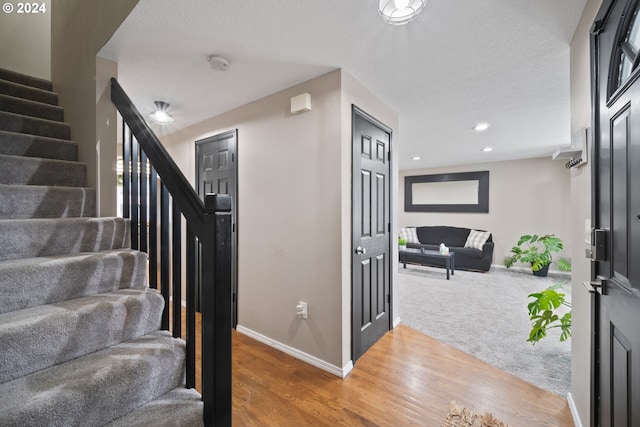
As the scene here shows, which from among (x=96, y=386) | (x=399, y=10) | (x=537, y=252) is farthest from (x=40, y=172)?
(x=537, y=252)

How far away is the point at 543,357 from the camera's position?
7.73 ft

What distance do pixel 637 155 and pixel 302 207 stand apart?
188cm

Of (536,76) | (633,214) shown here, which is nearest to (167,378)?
(633,214)

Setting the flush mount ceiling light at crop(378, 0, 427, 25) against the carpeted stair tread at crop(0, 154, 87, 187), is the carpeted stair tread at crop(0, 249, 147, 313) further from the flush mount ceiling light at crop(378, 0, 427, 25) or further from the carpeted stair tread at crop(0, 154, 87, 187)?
the flush mount ceiling light at crop(378, 0, 427, 25)

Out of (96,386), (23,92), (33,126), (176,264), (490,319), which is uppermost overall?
(23,92)

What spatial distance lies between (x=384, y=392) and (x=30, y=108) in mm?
3452

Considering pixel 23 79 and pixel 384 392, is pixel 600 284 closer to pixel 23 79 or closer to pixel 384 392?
pixel 384 392

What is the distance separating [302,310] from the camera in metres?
2.27

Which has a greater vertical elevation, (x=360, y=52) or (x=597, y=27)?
(x=360, y=52)

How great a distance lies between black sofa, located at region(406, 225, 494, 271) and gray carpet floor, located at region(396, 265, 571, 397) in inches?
10.0

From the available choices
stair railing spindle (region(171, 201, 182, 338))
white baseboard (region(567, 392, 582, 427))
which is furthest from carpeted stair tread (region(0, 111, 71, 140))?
white baseboard (region(567, 392, 582, 427))

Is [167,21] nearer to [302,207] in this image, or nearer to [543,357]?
[302,207]

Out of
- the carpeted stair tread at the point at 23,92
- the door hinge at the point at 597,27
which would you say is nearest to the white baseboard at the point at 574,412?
the door hinge at the point at 597,27

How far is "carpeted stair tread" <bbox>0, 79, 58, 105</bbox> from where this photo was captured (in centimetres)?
210
